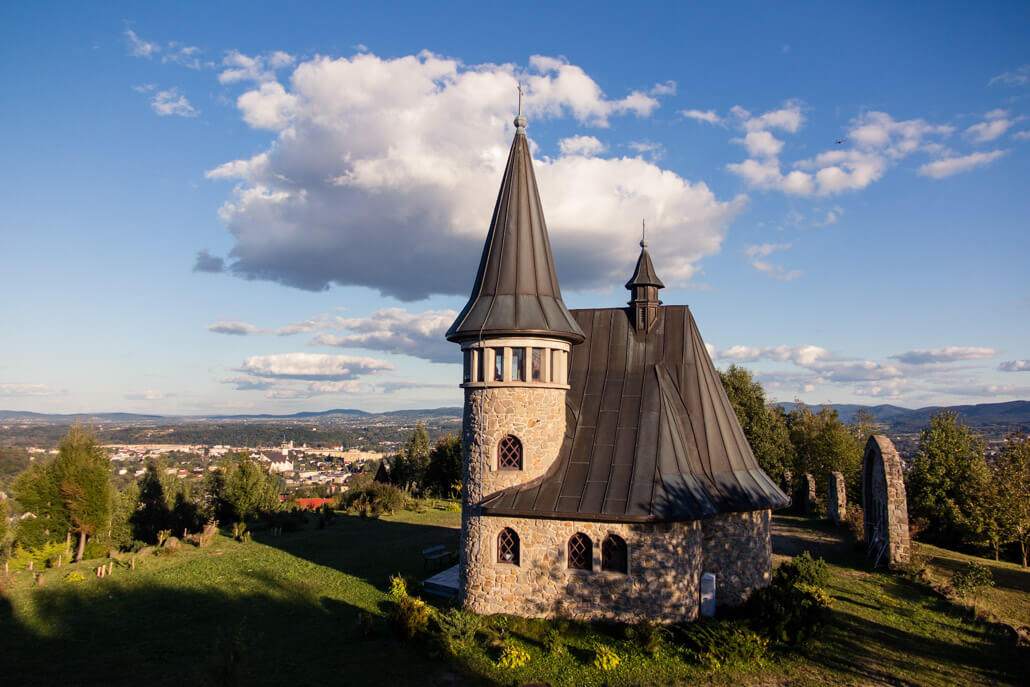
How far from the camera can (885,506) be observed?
2184cm

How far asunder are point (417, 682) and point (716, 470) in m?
10.1

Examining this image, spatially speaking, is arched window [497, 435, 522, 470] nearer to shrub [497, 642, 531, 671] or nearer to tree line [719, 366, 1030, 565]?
shrub [497, 642, 531, 671]

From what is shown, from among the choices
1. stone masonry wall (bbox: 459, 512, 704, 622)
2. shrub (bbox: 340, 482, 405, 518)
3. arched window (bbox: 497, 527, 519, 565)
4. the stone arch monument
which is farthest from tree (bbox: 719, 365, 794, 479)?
arched window (bbox: 497, 527, 519, 565)

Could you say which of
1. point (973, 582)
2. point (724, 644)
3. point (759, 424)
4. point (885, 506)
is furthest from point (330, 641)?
point (759, 424)

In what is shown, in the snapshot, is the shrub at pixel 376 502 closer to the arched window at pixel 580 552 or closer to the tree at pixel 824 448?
the arched window at pixel 580 552

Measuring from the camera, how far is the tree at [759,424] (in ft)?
130

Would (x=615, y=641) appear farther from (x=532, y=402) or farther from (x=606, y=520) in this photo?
(x=532, y=402)

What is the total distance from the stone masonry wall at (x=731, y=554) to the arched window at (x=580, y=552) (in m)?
3.66

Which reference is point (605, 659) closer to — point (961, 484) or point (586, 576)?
point (586, 576)

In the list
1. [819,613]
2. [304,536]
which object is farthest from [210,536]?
[819,613]

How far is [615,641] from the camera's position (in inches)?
560

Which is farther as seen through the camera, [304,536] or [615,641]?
[304,536]

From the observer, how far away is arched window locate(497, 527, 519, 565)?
52.1 ft

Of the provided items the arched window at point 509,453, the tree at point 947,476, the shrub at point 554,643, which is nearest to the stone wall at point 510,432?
the arched window at point 509,453
